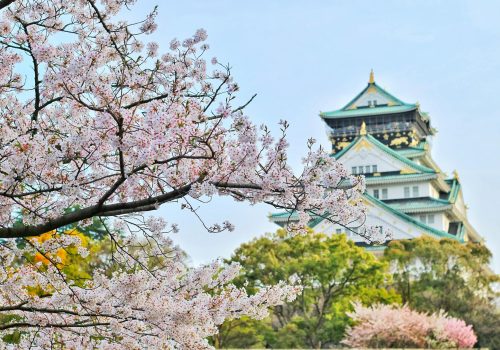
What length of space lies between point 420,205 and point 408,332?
26.3 meters

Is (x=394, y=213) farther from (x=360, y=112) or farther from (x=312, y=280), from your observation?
(x=312, y=280)

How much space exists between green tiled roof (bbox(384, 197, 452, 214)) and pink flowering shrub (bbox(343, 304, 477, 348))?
24732 mm

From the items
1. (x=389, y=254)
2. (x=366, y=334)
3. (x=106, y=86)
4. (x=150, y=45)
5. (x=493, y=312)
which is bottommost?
(x=106, y=86)

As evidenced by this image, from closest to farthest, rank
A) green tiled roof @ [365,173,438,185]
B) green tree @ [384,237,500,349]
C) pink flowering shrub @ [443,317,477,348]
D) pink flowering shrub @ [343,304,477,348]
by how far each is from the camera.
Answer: pink flowering shrub @ [343,304,477,348] < pink flowering shrub @ [443,317,477,348] < green tree @ [384,237,500,349] < green tiled roof @ [365,173,438,185]

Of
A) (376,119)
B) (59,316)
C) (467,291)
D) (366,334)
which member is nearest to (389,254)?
(467,291)

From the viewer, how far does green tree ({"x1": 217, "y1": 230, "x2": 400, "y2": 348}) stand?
2686 centimetres

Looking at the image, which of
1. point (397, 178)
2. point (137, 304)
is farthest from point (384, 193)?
point (137, 304)

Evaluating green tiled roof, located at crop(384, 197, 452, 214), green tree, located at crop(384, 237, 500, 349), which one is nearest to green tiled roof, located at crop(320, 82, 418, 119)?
green tiled roof, located at crop(384, 197, 452, 214)

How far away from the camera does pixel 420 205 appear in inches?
1890

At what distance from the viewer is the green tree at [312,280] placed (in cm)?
2686

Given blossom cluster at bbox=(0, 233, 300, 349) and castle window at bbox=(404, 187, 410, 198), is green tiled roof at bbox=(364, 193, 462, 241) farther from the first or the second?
blossom cluster at bbox=(0, 233, 300, 349)

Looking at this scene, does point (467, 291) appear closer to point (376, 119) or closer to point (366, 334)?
point (366, 334)

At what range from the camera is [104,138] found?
16.7 feet

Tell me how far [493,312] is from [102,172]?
2773 cm
